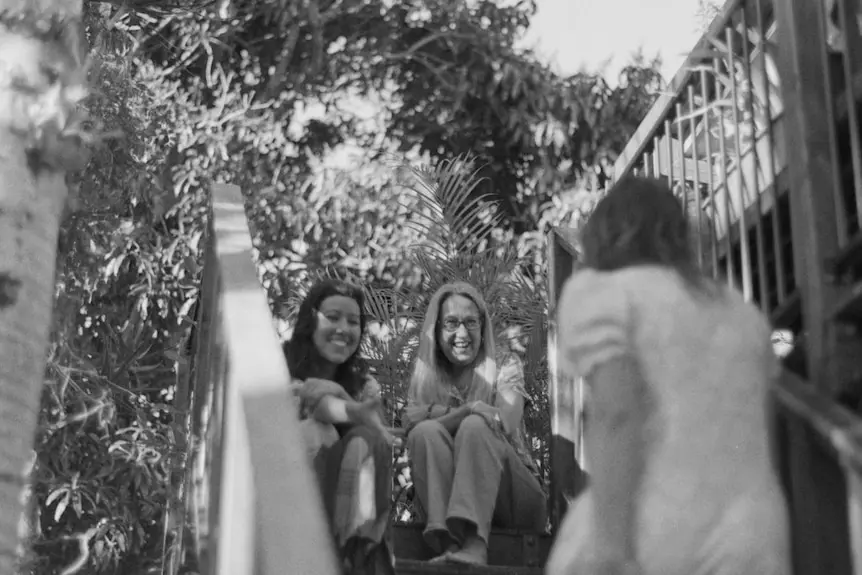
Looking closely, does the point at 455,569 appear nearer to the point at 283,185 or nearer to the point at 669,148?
the point at 669,148

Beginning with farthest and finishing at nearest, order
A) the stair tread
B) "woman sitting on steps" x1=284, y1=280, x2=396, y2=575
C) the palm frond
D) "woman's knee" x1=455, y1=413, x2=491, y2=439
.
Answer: the palm frond → "woman's knee" x1=455, y1=413, x2=491, y2=439 → the stair tread → "woman sitting on steps" x1=284, y1=280, x2=396, y2=575

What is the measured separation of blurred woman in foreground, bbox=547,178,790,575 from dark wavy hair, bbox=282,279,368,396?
6.63 ft

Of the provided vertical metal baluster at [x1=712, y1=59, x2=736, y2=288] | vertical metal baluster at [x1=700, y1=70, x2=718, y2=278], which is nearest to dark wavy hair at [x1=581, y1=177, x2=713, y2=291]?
vertical metal baluster at [x1=712, y1=59, x2=736, y2=288]

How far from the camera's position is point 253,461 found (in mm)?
2322

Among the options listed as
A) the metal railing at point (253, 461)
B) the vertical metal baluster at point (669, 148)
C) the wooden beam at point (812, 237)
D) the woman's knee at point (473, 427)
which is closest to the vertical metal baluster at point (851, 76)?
the wooden beam at point (812, 237)

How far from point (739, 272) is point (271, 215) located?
5704 mm

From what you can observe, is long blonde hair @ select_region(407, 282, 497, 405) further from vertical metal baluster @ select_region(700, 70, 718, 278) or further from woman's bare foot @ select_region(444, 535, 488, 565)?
vertical metal baluster @ select_region(700, 70, 718, 278)

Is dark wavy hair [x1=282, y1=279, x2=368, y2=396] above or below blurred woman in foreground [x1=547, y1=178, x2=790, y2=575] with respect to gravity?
above

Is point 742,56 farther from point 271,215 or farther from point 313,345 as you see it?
point 271,215

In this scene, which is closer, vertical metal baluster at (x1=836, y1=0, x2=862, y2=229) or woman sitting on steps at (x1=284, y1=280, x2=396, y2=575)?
vertical metal baluster at (x1=836, y1=0, x2=862, y2=229)

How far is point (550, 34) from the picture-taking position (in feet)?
38.5

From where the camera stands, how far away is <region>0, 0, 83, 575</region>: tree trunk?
9.04 feet

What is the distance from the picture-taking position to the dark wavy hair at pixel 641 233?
282 cm

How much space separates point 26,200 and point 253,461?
0.97 metres
